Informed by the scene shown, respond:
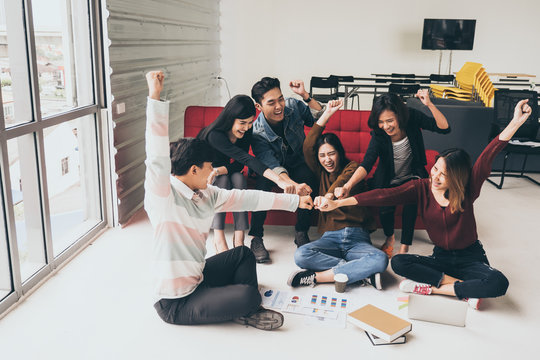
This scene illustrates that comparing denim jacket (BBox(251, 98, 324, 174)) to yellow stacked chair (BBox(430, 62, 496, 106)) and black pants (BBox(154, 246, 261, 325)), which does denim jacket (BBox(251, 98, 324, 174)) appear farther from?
yellow stacked chair (BBox(430, 62, 496, 106))

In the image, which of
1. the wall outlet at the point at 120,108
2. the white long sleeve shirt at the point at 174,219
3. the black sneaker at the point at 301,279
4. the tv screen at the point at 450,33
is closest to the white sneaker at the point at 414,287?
the black sneaker at the point at 301,279

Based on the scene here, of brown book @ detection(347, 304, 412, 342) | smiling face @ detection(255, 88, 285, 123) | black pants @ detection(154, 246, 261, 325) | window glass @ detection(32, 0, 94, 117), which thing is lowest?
brown book @ detection(347, 304, 412, 342)

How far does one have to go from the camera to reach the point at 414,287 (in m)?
2.63

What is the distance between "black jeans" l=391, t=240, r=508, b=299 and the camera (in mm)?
2441

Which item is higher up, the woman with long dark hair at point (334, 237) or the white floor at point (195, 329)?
the woman with long dark hair at point (334, 237)

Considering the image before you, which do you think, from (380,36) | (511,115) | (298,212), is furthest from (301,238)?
(380,36)

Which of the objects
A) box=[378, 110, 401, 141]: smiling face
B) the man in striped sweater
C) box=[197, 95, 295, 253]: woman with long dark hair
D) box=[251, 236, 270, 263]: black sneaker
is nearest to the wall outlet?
box=[197, 95, 295, 253]: woman with long dark hair

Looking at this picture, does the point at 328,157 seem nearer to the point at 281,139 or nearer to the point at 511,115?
the point at 281,139

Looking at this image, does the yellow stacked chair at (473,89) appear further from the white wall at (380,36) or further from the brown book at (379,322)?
the brown book at (379,322)

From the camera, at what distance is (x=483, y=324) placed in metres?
2.36

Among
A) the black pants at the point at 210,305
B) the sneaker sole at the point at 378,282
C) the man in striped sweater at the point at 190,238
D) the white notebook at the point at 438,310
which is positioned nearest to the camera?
the man in striped sweater at the point at 190,238

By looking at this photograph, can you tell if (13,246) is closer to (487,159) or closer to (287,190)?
(287,190)

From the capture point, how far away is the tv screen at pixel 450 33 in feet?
26.3

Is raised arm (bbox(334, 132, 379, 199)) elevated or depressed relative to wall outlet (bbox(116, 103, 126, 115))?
depressed
